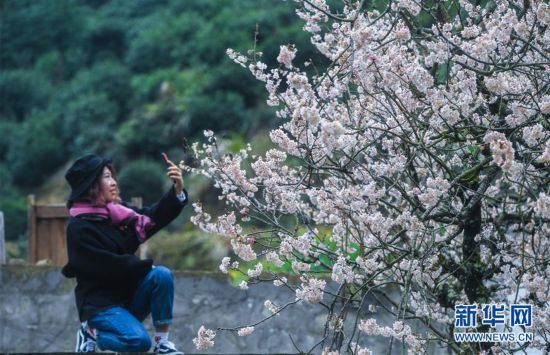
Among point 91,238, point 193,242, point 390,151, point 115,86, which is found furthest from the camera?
point 115,86

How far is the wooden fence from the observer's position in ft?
24.9

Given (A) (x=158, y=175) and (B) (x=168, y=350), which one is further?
(A) (x=158, y=175)

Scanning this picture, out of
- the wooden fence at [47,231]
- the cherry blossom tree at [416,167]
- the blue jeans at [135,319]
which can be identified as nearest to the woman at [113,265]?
the blue jeans at [135,319]

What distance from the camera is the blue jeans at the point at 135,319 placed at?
16.0 feet

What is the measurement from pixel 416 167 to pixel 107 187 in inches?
62.3

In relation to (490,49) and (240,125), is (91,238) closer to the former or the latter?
(490,49)

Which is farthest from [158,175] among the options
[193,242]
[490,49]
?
[490,49]

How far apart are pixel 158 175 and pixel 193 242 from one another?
3089mm

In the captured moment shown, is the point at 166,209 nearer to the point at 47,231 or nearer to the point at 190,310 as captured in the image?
the point at 190,310

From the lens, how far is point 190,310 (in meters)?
7.21

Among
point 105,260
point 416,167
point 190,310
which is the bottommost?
point 190,310

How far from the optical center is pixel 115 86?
20797mm

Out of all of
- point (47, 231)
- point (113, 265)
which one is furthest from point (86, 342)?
point (47, 231)

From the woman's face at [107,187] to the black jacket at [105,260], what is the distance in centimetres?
14
